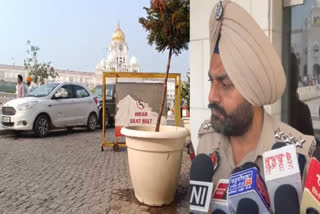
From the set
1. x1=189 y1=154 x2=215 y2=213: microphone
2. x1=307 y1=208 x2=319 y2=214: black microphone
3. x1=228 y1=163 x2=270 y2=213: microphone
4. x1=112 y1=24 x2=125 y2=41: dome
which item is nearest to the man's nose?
x1=189 y1=154 x2=215 y2=213: microphone

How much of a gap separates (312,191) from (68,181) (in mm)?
3769

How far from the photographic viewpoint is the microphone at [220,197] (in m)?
2.96

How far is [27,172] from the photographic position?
18.1ft

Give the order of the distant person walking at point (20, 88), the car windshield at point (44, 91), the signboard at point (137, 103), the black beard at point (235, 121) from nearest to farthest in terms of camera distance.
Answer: the black beard at point (235, 121) → the signboard at point (137, 103) → the car windshield at point (44, 91) → the distant person walking at point (20, 88)

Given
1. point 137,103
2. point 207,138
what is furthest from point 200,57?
point 137,103

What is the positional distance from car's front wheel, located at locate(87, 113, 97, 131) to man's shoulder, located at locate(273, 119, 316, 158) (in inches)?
376

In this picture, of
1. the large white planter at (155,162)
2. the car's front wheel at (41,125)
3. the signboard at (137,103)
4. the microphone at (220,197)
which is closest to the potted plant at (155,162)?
the large white planter at (155,162)

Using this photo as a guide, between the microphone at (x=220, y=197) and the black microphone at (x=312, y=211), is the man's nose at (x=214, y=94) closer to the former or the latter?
the microphone at (x=220, y=197)

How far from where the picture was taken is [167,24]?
16.6 ft

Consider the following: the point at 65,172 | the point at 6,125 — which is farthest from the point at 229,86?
the point at 6,125

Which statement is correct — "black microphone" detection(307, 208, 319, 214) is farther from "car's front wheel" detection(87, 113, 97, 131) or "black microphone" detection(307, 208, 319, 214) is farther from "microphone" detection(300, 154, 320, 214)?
"car's front wheel" detection(87, 113, 97, 131)

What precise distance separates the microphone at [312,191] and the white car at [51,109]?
27.7 feet

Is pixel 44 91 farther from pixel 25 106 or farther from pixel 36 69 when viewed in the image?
pixel 36 69

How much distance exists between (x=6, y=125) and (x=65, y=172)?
486 centimetres
